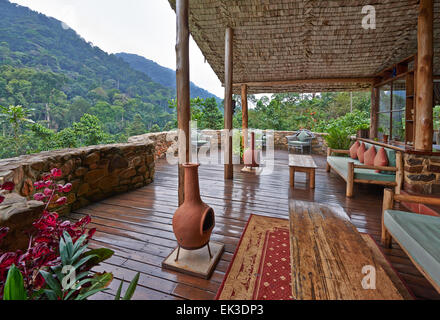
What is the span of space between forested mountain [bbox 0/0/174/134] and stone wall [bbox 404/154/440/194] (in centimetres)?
2170

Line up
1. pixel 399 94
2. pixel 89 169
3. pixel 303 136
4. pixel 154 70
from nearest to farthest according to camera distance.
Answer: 1. pixel 89 169
2. pixel 399 94
3. pixel 303 136
4. pixel 154 70

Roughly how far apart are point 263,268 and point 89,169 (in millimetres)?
2630

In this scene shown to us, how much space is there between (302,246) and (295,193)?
2.38 m

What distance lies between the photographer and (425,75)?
2.89 meters

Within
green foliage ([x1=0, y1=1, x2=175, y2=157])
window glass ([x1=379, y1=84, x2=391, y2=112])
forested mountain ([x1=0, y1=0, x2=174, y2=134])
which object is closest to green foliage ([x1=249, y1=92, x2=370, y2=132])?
window glass ([x1=379, y1=84, x2=391, y2=112])

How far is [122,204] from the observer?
3070 mm

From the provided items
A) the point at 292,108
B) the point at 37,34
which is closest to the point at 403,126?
the point at 292,108

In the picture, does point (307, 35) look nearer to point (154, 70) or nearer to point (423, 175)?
point (423, 175)

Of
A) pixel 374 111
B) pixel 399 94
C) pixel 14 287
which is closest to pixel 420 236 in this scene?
pixel 14 287

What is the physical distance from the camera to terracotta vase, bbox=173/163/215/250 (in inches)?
65.5

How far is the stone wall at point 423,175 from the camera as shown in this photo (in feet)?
10.2

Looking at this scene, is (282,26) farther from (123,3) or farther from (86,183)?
(123,3)

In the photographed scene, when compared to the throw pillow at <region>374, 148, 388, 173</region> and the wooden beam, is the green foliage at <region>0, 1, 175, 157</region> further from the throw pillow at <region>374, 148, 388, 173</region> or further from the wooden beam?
the throw pillow at <region>374, 148, 388, 173</region>

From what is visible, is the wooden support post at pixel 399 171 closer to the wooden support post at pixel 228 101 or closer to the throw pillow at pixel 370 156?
the throw pillow at pixel 370 156
